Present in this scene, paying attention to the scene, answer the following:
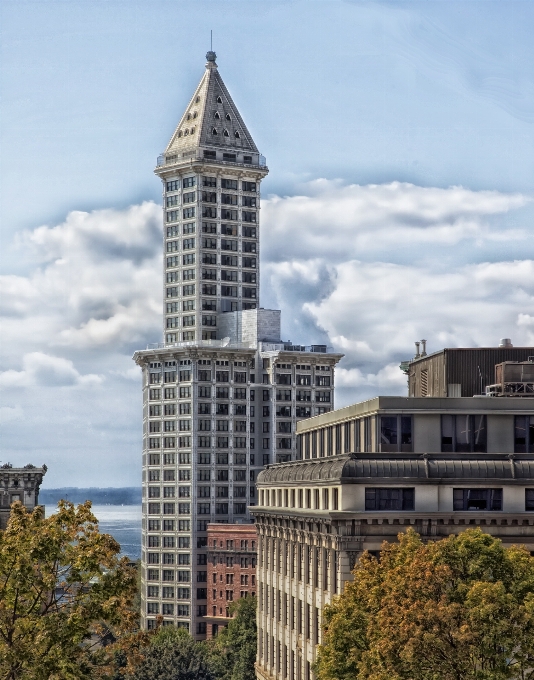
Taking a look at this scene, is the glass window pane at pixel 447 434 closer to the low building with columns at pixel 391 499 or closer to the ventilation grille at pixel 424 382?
the low building with columns at pixel 391 499

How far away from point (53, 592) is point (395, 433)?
51.2 m

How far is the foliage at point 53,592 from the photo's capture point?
6694cm

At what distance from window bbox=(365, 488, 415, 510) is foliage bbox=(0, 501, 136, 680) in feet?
132

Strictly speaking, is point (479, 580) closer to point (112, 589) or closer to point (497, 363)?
point (112, 589)

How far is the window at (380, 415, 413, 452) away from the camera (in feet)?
384

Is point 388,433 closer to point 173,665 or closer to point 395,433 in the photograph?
point 395,433

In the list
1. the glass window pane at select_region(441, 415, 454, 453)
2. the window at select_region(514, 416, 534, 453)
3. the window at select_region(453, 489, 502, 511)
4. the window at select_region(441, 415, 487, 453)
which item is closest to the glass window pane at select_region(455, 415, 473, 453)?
the window at select_region(441, 415, 487, 453)

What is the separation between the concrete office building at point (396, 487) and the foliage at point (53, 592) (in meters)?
40.1

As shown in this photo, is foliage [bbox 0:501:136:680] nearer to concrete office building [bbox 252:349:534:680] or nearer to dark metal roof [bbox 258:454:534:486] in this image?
concrete office building [bbox 252:349:534:680]

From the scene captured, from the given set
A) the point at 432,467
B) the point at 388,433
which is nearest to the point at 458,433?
the point at 388,433

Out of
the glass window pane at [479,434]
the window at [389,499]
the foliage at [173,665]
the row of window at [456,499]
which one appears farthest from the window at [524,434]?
the foliage at [173,665]

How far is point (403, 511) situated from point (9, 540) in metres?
43.9

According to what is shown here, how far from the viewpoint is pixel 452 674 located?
248 ft

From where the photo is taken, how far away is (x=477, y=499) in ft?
355
